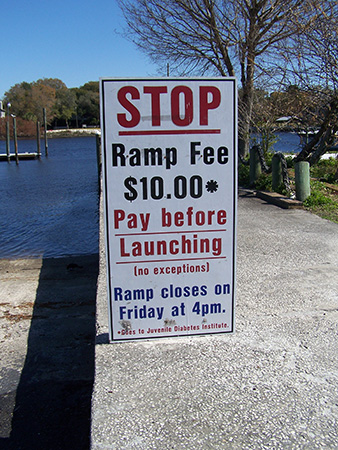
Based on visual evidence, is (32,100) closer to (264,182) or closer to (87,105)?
(87,105)

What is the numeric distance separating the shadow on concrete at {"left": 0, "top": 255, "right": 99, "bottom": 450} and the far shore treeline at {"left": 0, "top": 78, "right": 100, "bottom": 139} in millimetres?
99261

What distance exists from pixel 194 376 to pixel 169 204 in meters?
1.14

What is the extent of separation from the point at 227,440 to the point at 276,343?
1.18 meters

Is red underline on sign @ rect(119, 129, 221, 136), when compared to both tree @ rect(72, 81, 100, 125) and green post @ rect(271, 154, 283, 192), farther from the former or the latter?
tree @ rect(72, 81, 100, 125)

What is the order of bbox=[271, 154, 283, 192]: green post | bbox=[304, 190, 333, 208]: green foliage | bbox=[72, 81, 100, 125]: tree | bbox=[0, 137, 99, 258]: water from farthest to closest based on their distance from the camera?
bbox=[72, 81, 100, 125]: tree → bbox=[0, 137, 99, 258]: water → bbox=[271, 154, 283, 192]: green post → bbox=[304, 190, 333, 208]: green foliage

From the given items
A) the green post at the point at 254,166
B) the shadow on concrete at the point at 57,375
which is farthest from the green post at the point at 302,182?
the shadow on concrete at the point at 57,375

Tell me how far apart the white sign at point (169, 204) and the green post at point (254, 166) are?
9.13 meters

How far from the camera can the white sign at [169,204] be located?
10.2 feet

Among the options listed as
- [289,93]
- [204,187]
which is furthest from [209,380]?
[289,93]

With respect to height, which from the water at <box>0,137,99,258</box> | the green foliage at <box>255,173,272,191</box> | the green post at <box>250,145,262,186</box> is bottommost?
the water at <box>0,137,99,258</box>

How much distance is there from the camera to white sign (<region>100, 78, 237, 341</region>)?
310 centimetres

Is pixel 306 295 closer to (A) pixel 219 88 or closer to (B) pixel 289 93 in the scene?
(A) pixel 219 88

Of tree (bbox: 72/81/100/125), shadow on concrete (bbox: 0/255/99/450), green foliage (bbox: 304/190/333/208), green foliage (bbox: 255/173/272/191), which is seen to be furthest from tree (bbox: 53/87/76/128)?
shadow on concrete (bbox: 0/255/99/450)

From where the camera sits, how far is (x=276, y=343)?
3555 millimetres
